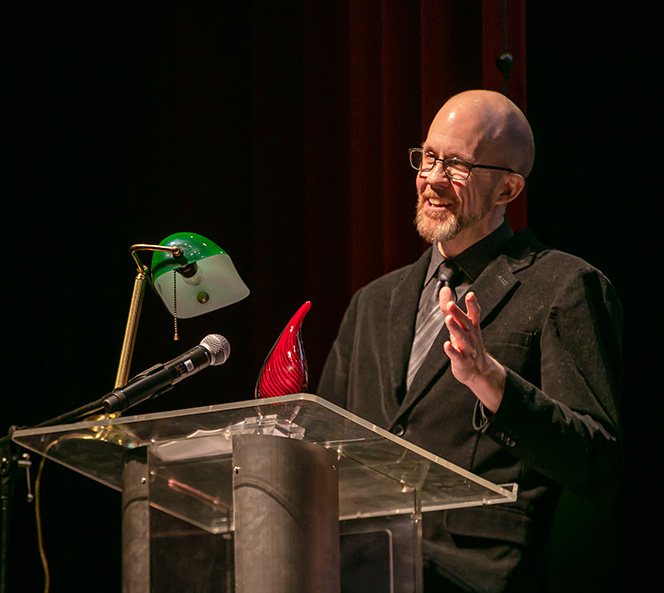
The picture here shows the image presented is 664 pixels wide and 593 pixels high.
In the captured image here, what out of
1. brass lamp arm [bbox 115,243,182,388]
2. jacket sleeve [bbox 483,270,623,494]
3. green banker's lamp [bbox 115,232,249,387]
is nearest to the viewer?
jacket sleeve [bbox 483,270,623,494]

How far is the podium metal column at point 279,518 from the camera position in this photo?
4.31 feet

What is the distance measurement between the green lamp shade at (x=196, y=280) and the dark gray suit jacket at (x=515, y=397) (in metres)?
0.42

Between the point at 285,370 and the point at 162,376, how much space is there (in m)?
0.22

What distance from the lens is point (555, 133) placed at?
2664 millimetres

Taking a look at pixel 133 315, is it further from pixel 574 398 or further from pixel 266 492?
pixel 574 398

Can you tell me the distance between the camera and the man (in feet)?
5.81

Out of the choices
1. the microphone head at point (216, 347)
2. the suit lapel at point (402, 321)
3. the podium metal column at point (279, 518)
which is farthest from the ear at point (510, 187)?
the podium metal column at point (279, 518)

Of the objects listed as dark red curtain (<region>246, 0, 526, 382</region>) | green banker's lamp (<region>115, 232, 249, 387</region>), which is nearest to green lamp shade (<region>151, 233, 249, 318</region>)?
green banker's lamp (<region>115, 232, 249, 387</region>)

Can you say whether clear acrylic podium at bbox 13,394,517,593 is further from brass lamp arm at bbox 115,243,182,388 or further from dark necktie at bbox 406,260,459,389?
dark necktie at bbox 406,260,459,389

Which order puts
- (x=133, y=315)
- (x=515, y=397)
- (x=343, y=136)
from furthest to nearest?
(x=343, y=136)
(x=133, y=315)
(x=515, y=397)

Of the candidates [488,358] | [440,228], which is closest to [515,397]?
[488,358]

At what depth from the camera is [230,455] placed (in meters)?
1.45

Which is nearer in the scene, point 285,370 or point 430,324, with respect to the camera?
point 285,370

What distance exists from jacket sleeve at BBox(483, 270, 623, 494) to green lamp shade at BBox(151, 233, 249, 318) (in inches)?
25.6
